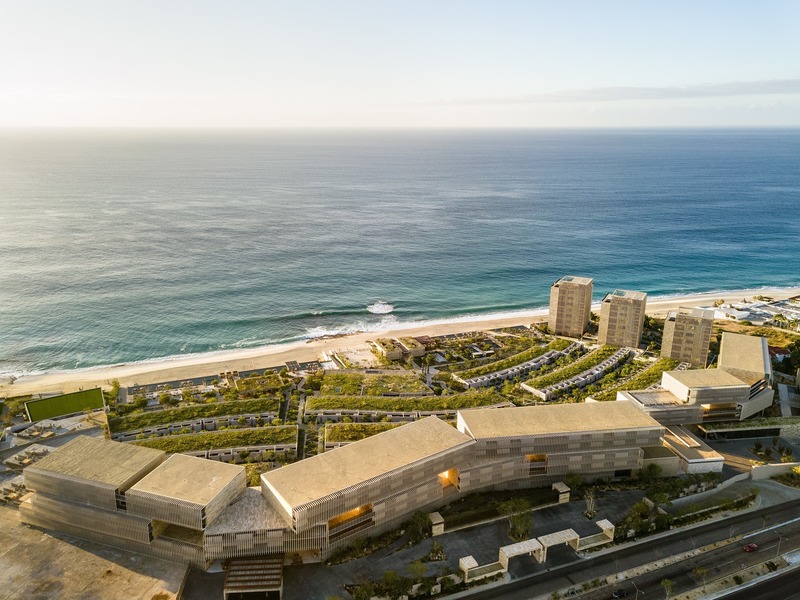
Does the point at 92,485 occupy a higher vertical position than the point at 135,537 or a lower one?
higher

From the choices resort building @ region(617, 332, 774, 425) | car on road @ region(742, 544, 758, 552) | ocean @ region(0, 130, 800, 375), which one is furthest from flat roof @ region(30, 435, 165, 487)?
resort building @ region(617, 332, 774, 425)

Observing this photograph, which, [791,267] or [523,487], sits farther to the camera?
[791,267]

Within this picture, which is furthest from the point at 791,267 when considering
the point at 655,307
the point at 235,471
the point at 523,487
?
the point at 235,471

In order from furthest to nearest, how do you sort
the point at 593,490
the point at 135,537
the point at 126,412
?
1. the point at 126,412
2. the point at 593,490
3. the point at 135,537

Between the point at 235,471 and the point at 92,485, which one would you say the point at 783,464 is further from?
the point at 92,485

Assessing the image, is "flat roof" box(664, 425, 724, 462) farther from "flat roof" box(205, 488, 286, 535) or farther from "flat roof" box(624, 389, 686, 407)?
"flat roof" box(205, 488, 286, 535)

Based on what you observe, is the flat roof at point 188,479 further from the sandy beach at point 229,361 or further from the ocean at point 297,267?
the ocean at point 297,267

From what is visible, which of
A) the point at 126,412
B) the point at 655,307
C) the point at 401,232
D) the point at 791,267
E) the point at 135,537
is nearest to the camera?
the point at 135,537
